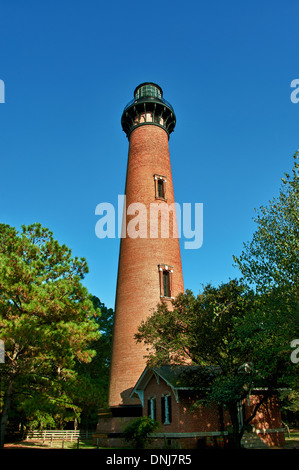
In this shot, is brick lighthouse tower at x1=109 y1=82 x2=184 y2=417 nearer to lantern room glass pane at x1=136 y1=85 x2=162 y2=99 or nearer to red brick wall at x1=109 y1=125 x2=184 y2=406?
red brick wall at x1=109 y1=125 x2=184 y2=406

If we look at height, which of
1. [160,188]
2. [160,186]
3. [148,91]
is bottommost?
[160,188]

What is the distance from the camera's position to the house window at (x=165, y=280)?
2481cm

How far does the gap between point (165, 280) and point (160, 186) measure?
781cm

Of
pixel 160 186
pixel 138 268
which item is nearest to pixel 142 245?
pixel 138 268

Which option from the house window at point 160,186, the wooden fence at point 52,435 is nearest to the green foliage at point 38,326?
the house window at point 160,186

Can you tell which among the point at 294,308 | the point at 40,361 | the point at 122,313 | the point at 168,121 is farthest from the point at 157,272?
the point at 168,121

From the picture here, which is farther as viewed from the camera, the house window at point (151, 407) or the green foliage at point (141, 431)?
the house window at point (151, 407)

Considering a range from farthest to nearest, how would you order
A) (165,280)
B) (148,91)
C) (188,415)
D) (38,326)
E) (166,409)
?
(148,91)
(165,280)
(166,409)
(188,415)
(38,326)

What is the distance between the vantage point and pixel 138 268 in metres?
25.1

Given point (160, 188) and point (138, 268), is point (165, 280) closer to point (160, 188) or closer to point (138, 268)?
point (138, 268)

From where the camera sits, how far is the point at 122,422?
71.8 feet

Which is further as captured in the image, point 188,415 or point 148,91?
point 148,91

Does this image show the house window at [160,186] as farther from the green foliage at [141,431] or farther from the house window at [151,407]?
the green foliage at [141,431]

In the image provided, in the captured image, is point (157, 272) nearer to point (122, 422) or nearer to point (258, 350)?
point (122, 422)
